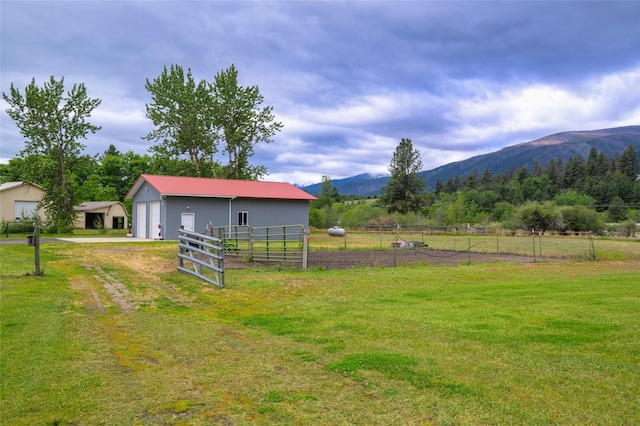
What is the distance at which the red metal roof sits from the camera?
3150cm

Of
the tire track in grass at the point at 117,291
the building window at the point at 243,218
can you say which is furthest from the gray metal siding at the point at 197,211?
the tire track in grass at the point at 117,291

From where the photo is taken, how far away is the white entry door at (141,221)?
109 ft

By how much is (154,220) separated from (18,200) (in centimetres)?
1903

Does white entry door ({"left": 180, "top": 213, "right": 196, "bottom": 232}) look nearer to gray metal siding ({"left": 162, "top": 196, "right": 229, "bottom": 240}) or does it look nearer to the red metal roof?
gray metal siding ({"left": 162, "top": 196, "right": 229, "bottom": 240})

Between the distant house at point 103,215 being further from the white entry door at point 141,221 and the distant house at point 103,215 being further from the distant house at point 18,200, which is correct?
the white entry door at point 141,221

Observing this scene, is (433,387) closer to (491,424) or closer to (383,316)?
(491,424)

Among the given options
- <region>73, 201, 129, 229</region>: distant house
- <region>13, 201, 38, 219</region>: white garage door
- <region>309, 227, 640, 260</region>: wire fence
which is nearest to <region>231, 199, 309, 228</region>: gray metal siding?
<region>309, 227, 640, 260</region>: wire fence

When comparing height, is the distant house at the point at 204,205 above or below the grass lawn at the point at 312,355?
above

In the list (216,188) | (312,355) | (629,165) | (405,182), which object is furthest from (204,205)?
(629,165)

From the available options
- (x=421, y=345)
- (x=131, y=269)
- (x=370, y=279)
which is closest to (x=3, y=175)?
(x=131, y=269)

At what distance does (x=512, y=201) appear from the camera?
364 ft

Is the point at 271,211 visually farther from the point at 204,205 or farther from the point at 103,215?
the point at 103,215

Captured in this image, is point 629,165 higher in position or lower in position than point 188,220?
higher

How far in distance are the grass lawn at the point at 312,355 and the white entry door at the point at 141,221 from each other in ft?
77.5
